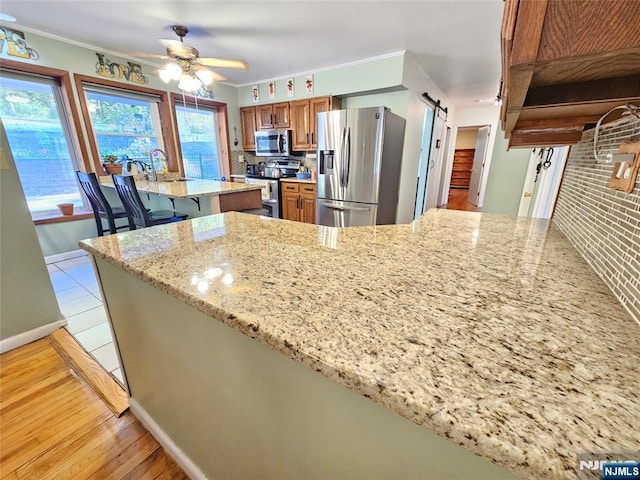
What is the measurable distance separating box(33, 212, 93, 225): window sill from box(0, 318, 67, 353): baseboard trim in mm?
1917

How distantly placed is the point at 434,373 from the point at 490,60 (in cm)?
437

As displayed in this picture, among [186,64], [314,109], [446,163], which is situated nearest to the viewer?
[186,64]

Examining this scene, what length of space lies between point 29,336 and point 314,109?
3.92 metres

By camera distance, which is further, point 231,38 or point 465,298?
point 231,38

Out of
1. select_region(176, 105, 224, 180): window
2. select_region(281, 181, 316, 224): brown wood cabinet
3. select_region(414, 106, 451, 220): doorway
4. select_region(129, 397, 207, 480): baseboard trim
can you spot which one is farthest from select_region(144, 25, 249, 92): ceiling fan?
select_region(414, 106, 451, 220): doorway

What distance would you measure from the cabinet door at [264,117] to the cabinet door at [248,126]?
12 centimetres

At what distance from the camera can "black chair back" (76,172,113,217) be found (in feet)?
8.53

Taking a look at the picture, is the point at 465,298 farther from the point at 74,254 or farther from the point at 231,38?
the point at 74,254

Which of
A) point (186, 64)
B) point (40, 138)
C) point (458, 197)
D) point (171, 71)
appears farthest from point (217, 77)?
point (458, 197)

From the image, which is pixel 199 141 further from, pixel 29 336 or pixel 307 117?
pixel 29 336

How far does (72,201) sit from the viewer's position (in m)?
3.36

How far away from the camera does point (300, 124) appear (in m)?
4.21

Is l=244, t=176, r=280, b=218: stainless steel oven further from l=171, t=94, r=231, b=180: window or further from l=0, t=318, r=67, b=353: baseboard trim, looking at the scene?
l=0, t=318, r=67, b=353: baseboard trim

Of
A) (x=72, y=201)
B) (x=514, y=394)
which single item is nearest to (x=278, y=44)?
(x=72, y=201)
